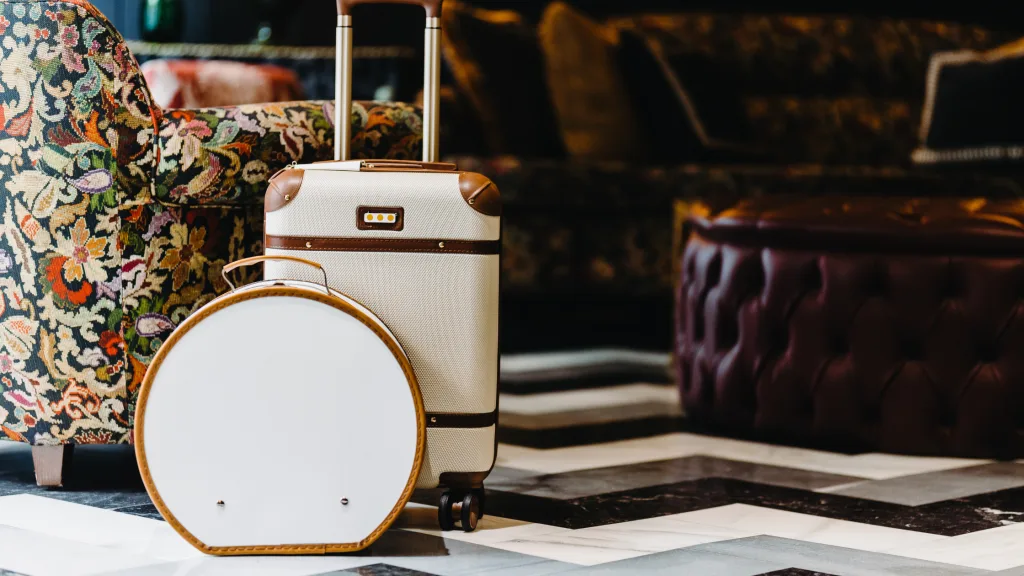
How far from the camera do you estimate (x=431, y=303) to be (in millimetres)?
1684

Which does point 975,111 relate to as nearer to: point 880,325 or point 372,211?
point 880,325

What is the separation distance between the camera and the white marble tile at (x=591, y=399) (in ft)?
9.46

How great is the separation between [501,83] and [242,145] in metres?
2.15

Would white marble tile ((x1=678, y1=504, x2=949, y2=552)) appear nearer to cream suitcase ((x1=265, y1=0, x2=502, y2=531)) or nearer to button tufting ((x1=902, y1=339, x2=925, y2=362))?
cream suitcase ((x1=265, y1=0, x2=502, y2=531))

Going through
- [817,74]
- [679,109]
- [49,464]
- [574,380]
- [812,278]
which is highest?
[817,74]

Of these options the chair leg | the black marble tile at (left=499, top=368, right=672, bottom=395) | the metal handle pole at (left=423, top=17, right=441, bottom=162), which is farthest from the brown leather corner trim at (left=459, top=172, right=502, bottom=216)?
the black marble tile at (left=499, top=368, right=672, bottom=395)

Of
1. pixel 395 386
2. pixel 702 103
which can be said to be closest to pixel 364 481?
pixel 395 386

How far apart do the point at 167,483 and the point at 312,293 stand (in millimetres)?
294

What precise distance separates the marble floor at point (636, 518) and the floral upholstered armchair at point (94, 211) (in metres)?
0.16

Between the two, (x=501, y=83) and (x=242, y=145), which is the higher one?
(x=501, y=83)

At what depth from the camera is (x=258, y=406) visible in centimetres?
158

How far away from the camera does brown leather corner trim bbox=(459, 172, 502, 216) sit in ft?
5.49

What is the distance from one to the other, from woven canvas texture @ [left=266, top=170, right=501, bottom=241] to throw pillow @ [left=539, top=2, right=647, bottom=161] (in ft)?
7.92

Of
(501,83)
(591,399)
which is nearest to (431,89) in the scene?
(591,399)
